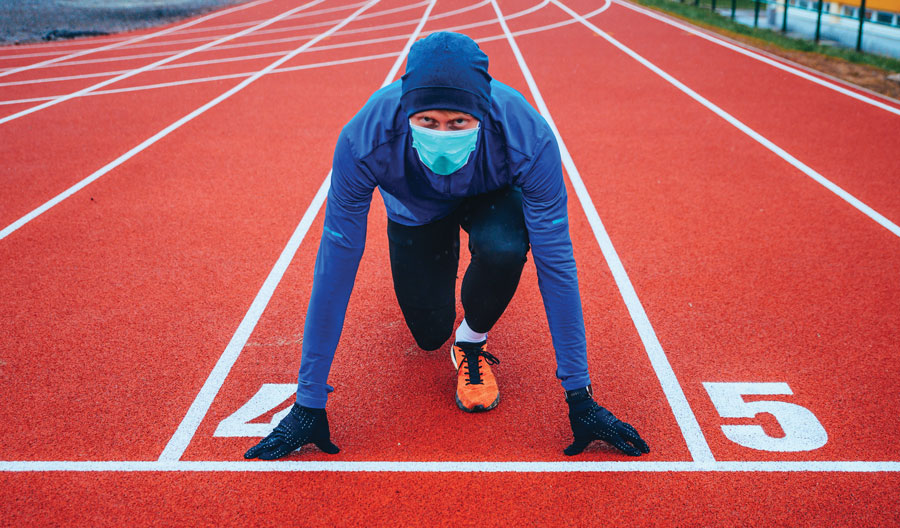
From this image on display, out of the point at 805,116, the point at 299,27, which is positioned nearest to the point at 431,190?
the point at 805,116

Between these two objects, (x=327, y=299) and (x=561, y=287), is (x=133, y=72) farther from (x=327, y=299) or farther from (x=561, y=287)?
(x=561, y=287)

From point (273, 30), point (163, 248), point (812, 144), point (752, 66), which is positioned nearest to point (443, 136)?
point (163, 248)

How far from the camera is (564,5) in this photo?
50.8 ft

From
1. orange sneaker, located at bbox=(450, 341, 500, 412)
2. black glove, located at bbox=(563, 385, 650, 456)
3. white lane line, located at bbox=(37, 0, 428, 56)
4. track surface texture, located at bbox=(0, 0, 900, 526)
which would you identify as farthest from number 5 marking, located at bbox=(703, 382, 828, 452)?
white lane line, located at bbox=(37, 0, 428, 56)

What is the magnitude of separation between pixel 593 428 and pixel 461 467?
0.51 meters

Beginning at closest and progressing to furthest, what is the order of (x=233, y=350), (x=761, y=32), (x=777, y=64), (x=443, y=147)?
1. (x=443, y=147)
2. (x=233, y=350)
3. (x=777, y=64)
4. (x=761, y=32)

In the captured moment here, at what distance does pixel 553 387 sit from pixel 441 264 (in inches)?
29.0

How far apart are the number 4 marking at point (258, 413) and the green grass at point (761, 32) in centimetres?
903

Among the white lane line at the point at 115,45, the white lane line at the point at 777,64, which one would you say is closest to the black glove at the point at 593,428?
the white lane line at the point at 777,64

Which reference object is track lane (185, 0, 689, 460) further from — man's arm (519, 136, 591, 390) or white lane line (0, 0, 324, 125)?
white lane line (0, 0, 324, 125)

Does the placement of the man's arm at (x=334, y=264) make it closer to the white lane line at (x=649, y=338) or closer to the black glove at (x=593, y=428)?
the black glove at (x=593, y=428)

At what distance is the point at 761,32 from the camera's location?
11773 mm

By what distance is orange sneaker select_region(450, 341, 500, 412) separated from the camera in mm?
2770

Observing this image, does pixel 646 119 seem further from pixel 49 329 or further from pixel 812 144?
pixel 49 329
